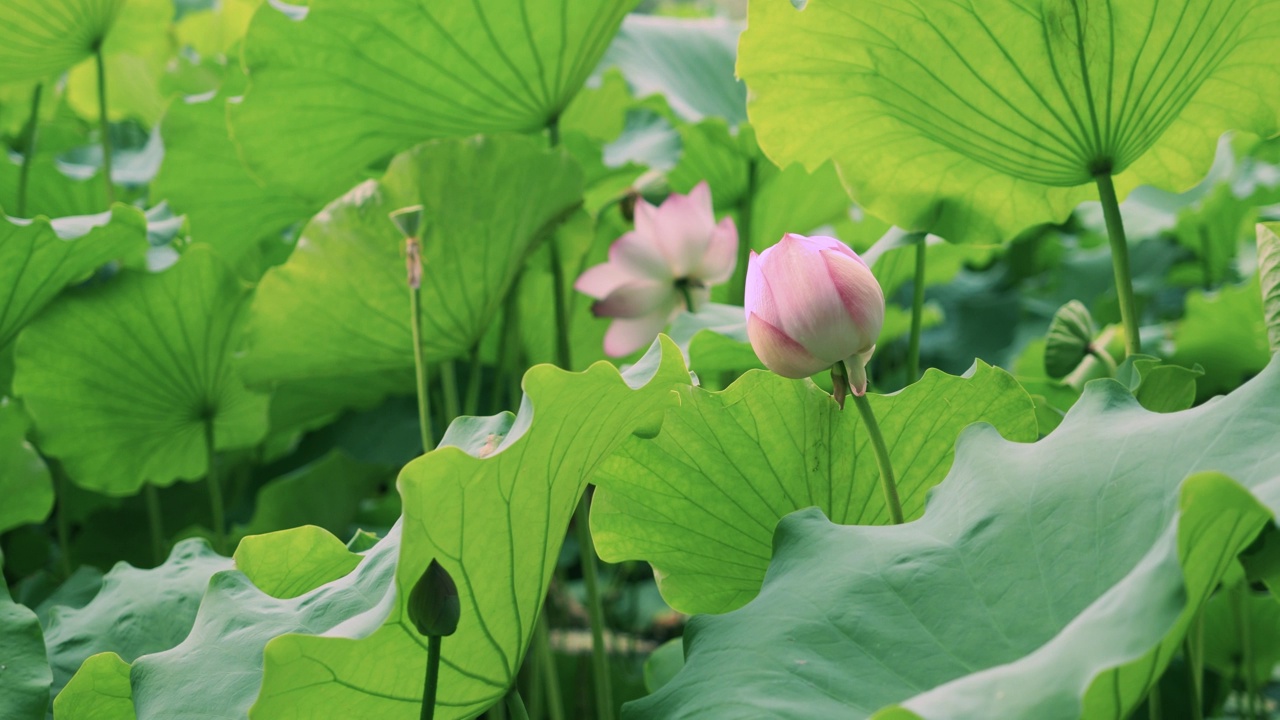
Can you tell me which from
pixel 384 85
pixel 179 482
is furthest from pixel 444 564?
pixel 179 482

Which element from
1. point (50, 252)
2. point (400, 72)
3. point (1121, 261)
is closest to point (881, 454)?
point (1121, 261)

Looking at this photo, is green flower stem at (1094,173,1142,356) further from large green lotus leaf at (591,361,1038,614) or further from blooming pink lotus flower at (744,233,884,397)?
blooming pink lotus flower at (744,233,884,397)

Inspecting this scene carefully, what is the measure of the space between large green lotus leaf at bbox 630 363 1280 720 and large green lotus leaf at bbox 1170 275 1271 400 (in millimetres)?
593

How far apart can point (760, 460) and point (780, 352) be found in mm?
113

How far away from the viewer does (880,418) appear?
2.13ft

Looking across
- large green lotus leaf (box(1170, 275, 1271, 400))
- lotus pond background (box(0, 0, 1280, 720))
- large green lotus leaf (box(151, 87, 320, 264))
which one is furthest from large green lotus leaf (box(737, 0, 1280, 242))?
large green lotus leaf (box(151, 87, 320, 264))

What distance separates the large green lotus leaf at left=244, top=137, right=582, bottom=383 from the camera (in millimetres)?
917

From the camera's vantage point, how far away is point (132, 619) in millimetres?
721

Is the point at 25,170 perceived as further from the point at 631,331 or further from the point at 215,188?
the point at 631,331

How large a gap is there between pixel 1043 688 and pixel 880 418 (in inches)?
12.1

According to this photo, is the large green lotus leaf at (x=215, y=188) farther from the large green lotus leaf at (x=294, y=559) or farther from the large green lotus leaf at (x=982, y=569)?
the large green lotus leaf at (x=982, y=569)

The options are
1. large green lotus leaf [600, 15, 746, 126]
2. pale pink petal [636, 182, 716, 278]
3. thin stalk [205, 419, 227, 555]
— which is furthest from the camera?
large green lotus leaf [600, 15, 746, 126]

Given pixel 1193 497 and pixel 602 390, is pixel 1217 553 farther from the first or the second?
pixel 602 390

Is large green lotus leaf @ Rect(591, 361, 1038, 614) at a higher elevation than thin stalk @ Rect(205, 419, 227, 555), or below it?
higher
